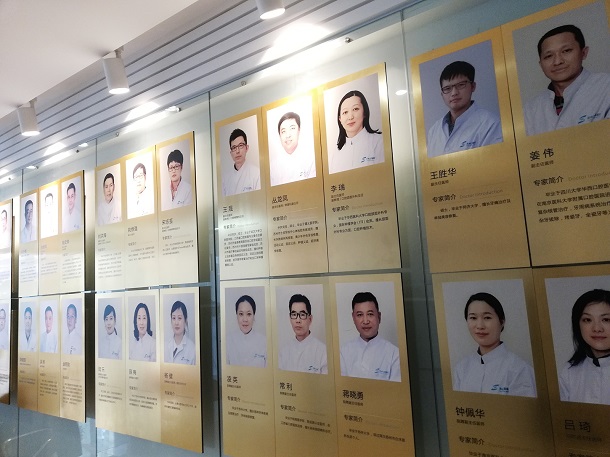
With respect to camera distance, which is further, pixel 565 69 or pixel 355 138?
pixel 355 138

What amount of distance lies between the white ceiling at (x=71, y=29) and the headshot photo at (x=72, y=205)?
854 millimetres

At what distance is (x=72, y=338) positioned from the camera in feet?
12.5

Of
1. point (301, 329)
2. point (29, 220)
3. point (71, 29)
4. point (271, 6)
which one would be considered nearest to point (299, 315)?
point (301, 329)

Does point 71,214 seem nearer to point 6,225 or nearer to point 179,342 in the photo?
point 6,225

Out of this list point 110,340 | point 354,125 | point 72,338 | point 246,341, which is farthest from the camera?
point 72,338

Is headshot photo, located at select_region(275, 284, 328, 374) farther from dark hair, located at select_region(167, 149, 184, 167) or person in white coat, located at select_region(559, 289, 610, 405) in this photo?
dark hair, located at select_region(167, 149, 184, 167)

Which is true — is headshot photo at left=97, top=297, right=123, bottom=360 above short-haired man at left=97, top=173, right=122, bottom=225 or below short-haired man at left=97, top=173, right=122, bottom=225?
below

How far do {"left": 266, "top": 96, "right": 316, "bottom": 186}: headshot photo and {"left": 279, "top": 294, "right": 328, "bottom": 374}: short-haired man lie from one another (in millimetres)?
667

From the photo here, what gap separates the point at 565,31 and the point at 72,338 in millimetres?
3922

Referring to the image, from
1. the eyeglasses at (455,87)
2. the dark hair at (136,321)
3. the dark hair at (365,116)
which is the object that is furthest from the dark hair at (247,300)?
the eyeglasses at (455,87)

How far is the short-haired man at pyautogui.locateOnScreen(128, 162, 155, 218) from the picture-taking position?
3307 mm

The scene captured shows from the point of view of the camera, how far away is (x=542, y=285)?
175 cm

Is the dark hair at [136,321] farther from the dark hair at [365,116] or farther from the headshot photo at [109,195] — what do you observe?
the dark hair at [365,116]

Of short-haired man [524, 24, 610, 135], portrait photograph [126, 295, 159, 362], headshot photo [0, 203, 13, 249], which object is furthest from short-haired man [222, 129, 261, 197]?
headshot photo [0, 203, 13, 249]
